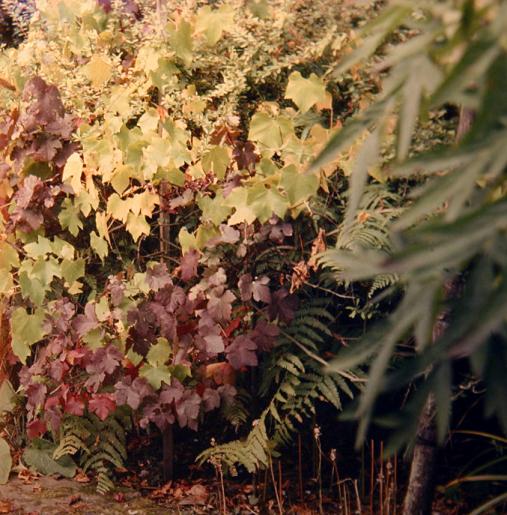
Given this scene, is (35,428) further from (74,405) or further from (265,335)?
(265,335)

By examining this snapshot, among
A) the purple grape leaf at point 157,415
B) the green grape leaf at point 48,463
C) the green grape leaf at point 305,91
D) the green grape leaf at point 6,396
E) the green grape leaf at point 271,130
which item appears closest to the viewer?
the green grape leaf at point 305,91

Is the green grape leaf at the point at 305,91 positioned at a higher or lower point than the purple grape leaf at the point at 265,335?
higher

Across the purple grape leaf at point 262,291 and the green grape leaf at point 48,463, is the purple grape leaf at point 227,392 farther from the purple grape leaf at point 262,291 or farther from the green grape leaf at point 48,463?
the green grape leaf at point 48,463

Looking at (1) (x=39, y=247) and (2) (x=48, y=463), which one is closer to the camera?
(1) (x=39, y=247)

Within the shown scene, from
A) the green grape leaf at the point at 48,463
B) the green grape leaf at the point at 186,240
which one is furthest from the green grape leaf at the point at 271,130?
the green grape leaf at the point at 48,463

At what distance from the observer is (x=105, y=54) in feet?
12.3

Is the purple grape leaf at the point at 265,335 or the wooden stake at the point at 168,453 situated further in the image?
the wooden stake at the point at 168,453

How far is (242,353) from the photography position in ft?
11.4

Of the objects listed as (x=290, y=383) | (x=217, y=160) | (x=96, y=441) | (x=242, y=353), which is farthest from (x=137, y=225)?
(x=96, y=441)

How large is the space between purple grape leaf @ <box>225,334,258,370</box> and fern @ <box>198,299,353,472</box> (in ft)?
0.49

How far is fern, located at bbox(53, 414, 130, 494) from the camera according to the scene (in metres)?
3.86

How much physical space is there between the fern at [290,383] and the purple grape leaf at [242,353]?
15 cm

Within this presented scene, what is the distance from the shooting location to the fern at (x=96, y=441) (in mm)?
3857

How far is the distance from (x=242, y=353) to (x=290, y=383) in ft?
1.03
